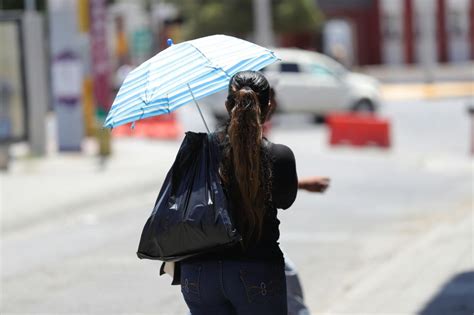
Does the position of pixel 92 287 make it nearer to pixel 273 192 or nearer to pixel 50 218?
pixel 50 218

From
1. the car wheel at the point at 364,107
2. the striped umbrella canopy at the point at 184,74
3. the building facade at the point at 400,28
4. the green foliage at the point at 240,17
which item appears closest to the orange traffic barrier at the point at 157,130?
the car wheel at the point at 364,107

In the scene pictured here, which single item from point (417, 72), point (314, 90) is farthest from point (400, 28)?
point (314, 90)

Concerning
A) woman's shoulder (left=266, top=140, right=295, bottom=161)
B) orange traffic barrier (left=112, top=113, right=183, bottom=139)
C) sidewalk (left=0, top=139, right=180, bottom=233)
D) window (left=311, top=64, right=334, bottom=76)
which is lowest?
sidewalk (left=0, top=139, right=180, bottom=233)

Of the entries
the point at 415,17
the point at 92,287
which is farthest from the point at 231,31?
the point at 92,287

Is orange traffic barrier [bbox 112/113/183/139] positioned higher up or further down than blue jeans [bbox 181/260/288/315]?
further down

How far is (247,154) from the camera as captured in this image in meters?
3.58

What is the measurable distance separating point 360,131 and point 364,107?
730 centimetres

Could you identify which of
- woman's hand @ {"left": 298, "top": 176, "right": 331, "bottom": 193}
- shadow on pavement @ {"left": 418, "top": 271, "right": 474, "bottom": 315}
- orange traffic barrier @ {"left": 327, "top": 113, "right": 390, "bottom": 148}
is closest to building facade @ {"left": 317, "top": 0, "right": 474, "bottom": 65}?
orange traffic barrier @ {"left": 327, "top": 113, "right": 390, "bottom": 148}

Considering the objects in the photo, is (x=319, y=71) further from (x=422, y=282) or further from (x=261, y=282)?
(x=261, y=282)

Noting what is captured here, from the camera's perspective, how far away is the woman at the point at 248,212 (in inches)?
141

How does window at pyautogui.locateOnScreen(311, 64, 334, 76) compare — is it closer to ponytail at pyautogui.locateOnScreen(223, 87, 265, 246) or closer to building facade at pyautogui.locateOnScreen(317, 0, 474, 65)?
ponytail at pyautogui.locateOnScreen(223, 87, 265, 246)

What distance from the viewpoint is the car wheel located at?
25.1 metres

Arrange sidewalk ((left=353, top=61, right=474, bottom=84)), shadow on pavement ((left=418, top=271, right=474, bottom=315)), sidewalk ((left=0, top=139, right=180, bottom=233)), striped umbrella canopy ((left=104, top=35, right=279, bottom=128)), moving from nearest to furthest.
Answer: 1. striped umbrella canopy ((left=104, top=35, right=279, bottom=128))
2. shadow on pavement ((left=418, top=271, right=474, bottom=315))
3. sidewalk ((left=0, top=139, right=180, bottom=233))
4. sidewalk ((left=353, top=61, right=474, bottom=84))

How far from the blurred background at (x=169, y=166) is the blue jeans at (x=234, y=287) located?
2.66 m
